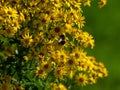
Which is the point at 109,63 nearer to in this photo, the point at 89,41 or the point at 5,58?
the point at 89,41

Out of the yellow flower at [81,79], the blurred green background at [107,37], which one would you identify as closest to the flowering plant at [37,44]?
the yellow flower at [81,79]

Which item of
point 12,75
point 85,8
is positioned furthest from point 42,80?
point 85,8

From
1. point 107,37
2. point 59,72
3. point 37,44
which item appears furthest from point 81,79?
point 107,37

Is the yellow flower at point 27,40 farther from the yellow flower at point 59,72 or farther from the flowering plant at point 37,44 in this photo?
the yellow flower at point 59,72

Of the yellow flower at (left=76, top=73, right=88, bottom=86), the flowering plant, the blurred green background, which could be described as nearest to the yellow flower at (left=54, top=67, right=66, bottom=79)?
the flowering plant

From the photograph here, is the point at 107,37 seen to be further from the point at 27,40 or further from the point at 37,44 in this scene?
the point at 27,40

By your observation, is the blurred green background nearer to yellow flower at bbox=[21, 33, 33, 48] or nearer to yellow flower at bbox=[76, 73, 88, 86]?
yellow flower at bbox=[76, 73, 88, 86]

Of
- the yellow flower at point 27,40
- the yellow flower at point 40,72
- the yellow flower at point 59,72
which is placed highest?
the yellow flower at point 27,40
